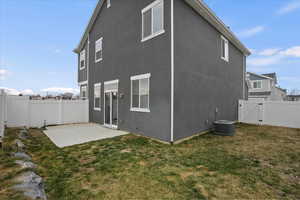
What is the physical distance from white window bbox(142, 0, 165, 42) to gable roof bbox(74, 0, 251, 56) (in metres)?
1.33

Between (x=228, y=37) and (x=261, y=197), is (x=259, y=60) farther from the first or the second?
(x=261, y=197)

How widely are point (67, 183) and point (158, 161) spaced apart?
225 centimetres

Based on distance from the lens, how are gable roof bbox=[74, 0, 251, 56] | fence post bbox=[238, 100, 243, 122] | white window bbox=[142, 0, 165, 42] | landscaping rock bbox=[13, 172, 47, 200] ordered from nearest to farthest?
landscaping rock bbox=[13, 172, 47, 200]
white window bbox=[142, 0, 165, 42]
gable roof bbox=[74, 0, 251, 56]
fence post bbox=[238, 100, 243, 122]

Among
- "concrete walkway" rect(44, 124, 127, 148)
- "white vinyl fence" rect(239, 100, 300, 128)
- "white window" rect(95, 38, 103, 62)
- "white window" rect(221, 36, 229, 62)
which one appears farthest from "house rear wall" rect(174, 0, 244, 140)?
"white window" rect(95, 38, 103, 62)

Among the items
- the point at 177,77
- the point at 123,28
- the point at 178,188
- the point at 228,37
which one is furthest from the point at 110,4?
the point at 178,188

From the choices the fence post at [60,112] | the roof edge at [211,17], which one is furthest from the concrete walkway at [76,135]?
the roof edge at [211,17]

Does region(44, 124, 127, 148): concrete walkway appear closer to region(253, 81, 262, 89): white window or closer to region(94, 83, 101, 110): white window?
region(94, 83, 101, 110): white window

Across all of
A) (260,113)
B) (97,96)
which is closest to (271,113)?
(260,113)

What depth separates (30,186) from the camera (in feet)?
7.97

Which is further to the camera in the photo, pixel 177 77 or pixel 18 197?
pixel 177 77

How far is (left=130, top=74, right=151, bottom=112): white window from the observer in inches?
258

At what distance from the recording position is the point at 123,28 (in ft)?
26.6

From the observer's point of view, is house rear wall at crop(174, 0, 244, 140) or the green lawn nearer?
the green lawn

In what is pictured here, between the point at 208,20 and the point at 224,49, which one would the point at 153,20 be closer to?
the point at 208,20
